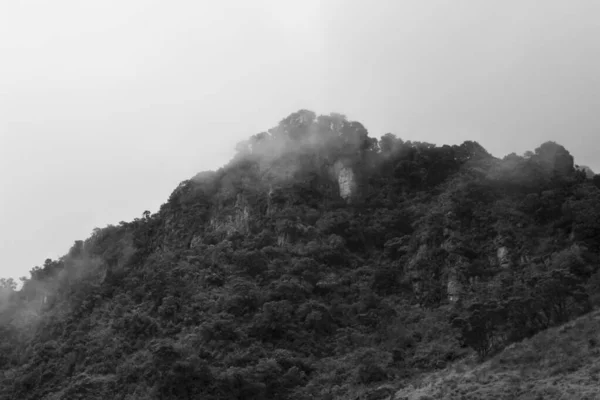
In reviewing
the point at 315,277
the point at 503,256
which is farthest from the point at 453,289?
the point at 315,277

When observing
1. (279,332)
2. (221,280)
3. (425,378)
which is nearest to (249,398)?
(279,332)

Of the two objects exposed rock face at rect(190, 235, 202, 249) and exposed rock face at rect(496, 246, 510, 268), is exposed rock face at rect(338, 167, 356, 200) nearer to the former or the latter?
exposed rock face at rect(190, 235, 202, 249)

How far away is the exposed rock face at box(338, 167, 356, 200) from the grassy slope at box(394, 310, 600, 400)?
Answer: 3490 cm

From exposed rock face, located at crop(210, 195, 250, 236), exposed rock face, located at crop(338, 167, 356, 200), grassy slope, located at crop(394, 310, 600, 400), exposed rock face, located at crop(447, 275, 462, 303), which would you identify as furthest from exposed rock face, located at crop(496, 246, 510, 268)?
exposed rock face, located at crop(210, 195, 250, 236)

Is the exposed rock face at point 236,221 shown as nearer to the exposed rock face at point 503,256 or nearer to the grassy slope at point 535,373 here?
the exposed rock face at point 503,256

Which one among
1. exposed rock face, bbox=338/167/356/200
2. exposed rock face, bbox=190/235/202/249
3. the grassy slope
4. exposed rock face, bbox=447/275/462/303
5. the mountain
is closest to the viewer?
the grassy slope

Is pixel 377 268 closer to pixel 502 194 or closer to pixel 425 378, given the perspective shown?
pixel 502 194

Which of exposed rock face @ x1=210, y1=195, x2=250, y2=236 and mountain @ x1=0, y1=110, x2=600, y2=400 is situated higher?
exposed rock face @ x1=210, y1=195, x2=250, y2=236

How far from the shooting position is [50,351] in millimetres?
54938

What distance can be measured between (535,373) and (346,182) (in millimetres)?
42025

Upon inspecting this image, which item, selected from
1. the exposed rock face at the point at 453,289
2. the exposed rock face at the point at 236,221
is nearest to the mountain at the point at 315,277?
the exposed rock face at the point at 453,289

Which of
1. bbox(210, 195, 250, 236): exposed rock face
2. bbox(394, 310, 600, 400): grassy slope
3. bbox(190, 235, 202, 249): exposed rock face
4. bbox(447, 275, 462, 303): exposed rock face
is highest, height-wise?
bbox(210, 195, 250, 236): exposed rock face

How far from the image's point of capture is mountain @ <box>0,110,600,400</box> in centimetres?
3991

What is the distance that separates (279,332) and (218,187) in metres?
30.9
